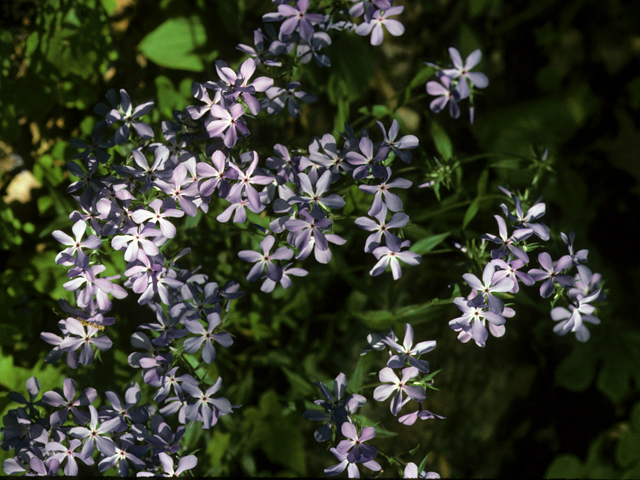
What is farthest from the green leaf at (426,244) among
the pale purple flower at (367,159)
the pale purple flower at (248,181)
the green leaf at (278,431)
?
the green leaf at (278,431)

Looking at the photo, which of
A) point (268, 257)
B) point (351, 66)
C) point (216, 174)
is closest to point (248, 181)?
point (216, 174)

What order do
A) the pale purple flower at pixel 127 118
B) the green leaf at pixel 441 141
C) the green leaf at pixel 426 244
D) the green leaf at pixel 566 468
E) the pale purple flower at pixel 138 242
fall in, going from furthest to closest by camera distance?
the green leaf at pixel 566 468 < the green leaf at pixel 441 141 < the green leaf at pixel 426 244 < the pale purple flower at pixel 127 118 < the pale purple flower at pixel 138 242

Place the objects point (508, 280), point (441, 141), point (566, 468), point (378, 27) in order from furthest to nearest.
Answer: point (566, 468) < point (441, 141) < point (378, 27) < point (508, 280)

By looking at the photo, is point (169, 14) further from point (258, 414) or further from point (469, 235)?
point (258, 414)

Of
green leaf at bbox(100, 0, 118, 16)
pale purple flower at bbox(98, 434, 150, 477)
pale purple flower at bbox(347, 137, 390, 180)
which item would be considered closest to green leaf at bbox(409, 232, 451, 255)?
pale purple flower at bbox(347, 137, 390, 180)

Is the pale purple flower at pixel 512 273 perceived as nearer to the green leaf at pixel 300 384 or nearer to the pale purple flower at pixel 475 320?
the pale purple flower at pixel 475 320

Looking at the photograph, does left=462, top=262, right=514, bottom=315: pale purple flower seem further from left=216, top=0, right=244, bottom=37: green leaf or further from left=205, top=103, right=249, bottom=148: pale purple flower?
left=216, top=0, right=244, bottom=37: green leaf

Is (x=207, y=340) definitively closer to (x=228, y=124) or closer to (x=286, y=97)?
(x=228, y=124)
